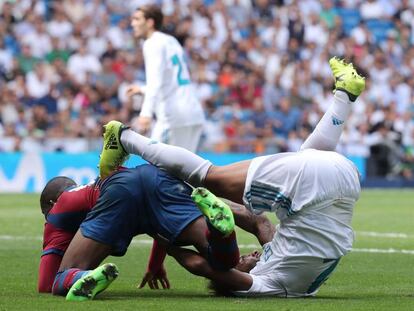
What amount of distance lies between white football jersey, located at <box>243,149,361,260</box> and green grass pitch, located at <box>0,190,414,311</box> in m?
0.38

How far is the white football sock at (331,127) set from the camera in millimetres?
7785

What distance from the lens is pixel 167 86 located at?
12.0 m

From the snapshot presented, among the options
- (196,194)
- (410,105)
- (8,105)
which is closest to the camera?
(196,194)

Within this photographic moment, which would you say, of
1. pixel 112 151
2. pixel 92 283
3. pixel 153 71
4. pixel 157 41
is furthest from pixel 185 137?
pixel 92 283

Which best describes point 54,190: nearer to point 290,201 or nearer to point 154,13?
point 290,201

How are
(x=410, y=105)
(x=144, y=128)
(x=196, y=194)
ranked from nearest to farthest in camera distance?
1. (x=196, y=194)
2. (x=144, y=128)
3. (x=410, y=105)

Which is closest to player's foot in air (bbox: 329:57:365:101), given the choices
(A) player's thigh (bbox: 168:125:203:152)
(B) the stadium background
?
(A) player's thigh (bbox: 168:125:203:152)

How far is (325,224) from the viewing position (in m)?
7.24

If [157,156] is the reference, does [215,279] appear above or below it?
below

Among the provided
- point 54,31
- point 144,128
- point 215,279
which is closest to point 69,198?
point 215,279

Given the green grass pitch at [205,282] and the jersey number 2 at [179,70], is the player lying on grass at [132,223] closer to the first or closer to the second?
the green grass pitch at [205,282]

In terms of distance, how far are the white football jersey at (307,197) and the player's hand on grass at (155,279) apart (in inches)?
43.9

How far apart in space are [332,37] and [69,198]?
19681 millimetres

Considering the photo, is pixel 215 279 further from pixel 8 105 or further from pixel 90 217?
pixel 8 105
